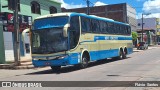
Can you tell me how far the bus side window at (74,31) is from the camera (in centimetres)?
2044

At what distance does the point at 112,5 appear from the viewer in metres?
94.1

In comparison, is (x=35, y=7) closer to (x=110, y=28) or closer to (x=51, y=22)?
(x=110, y=28)

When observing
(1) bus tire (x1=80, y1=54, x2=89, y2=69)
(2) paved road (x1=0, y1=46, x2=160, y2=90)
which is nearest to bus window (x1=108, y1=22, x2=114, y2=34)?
(1) bus tire (x1=80, y1=54, x2=89, y2=69)

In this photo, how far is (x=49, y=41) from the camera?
66.1 ft

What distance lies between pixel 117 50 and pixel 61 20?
10921 mm

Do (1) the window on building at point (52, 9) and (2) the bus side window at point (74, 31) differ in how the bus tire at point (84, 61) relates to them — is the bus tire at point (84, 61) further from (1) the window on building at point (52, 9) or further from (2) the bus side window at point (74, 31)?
(1) the window on building at point (52, 9)

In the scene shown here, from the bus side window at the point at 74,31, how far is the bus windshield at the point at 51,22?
20.0 inches

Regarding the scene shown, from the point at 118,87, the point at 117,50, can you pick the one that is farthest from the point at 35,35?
the point at 117,50

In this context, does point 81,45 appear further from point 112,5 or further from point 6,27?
point 112,5

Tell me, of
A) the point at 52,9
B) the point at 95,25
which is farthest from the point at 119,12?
the point at 95,25

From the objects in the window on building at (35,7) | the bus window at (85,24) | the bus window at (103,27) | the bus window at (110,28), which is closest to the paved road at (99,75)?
the bus window at (85,24)

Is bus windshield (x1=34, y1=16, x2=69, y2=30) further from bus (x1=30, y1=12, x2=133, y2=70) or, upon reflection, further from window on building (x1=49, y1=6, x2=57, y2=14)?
window on building (x1=49, y1=6, x2=57, y2=14)

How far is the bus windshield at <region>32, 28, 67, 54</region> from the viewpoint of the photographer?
20.0 metres

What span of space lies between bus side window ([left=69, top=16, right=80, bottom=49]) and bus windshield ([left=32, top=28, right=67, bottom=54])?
611mm
